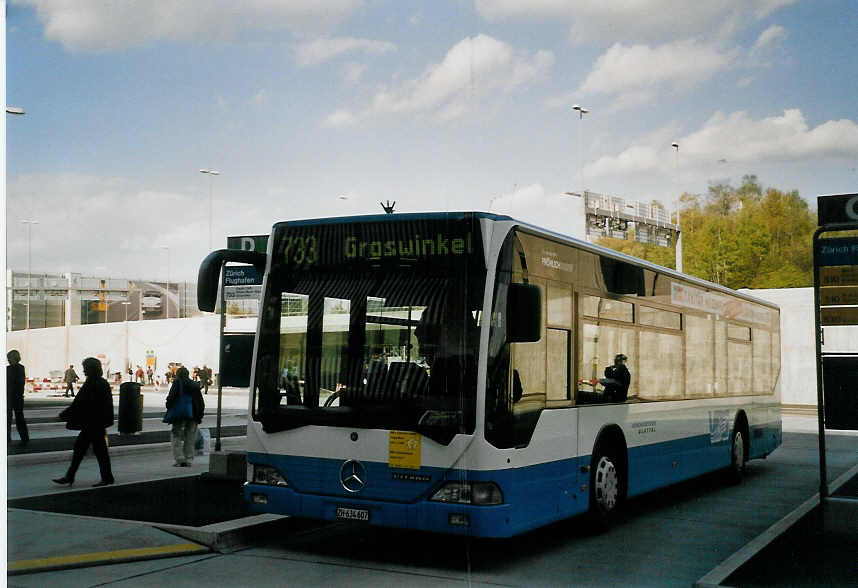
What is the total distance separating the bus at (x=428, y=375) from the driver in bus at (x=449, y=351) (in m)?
0.01

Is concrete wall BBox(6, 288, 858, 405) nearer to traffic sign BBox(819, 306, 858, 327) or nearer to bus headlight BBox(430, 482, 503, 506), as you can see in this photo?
bus headlight BBox(430, 482, 503, 506)

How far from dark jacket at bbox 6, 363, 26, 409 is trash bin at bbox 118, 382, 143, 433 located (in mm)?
1469

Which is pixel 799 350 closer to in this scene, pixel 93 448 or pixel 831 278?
pixel 831 278

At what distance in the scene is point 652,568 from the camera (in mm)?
7594

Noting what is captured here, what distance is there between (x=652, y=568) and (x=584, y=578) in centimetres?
74

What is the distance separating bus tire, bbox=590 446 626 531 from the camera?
28.5 ft

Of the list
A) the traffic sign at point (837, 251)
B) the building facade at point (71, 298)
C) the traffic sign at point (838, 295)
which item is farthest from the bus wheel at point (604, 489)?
the building facade at point (71, 298)

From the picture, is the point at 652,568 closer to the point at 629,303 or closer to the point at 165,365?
the point at 629,303

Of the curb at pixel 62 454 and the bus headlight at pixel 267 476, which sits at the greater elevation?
the bus headlight at pixel 267 476

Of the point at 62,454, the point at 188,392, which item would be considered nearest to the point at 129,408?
the point at 188,392

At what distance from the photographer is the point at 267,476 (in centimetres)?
775

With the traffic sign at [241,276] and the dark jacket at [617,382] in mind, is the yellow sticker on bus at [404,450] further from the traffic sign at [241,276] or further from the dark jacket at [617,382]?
the traffic sign at [241,276]

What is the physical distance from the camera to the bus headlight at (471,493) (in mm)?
6957

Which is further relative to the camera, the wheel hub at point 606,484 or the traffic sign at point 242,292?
the traffic sign at point 242,292
